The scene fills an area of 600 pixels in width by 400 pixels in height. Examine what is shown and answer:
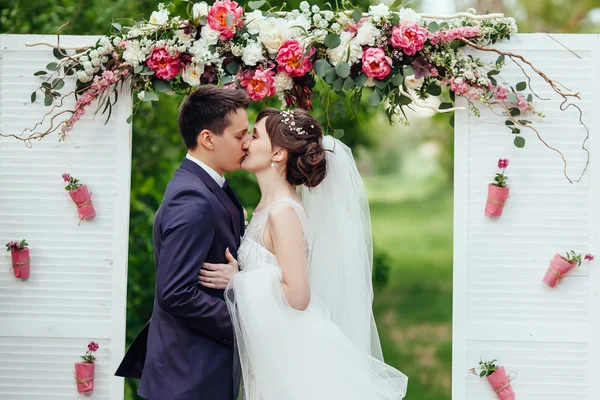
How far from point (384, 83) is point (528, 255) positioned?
3.93 feet

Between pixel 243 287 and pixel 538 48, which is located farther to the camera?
pixel 538 48

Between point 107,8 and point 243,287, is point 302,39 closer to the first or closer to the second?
point 243,287

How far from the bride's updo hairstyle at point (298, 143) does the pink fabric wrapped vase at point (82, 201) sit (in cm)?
120

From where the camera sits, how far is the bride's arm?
3.28 metres

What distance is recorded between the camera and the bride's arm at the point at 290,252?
10.8 feet

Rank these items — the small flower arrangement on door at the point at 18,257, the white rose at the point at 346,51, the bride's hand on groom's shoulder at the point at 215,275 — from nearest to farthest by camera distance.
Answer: the bride's hand on groom's shoulder at the point at 215,275 → the white rose at the point at 346,51 → the small flower arrangement on door at the point at 18,257

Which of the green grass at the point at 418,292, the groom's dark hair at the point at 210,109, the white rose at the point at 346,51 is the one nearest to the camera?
the groom's dark hair at the point at 210,109

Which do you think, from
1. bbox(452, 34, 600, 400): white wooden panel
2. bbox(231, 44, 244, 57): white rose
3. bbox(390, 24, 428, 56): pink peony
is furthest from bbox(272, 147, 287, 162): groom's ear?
bbox(452, 34, 600, 400): white wooden panel

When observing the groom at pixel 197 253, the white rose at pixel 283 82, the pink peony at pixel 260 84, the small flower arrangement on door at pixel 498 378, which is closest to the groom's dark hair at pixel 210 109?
the groom at pixel 197 253

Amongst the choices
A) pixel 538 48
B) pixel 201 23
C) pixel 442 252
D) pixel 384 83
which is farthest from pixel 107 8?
pixel 442 252

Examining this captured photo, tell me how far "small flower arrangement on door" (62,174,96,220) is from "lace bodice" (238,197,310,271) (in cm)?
107

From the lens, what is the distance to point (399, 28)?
3.83 m

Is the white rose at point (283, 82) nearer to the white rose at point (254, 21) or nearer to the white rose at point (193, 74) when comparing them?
the white rose at point (254, 21)

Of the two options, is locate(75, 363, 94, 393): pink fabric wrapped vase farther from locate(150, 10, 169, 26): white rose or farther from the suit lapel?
locate(150, 10, 169, 26): white rose
